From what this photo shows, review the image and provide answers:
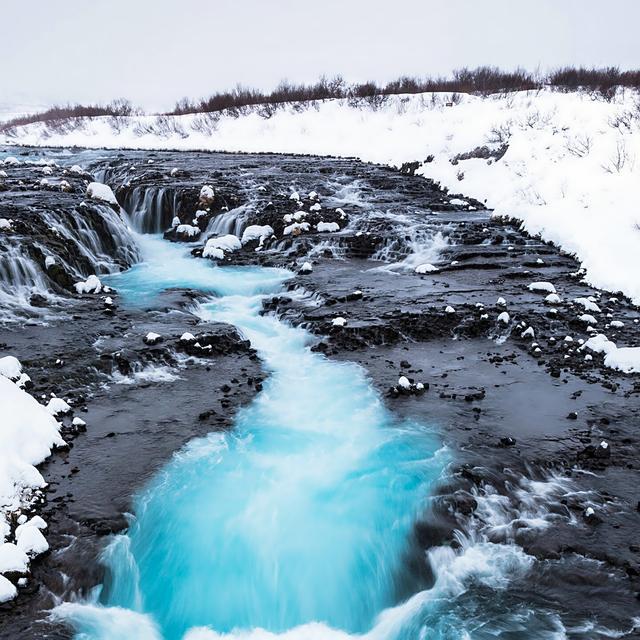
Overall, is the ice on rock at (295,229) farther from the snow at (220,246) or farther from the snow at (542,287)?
the snow at (542,287)

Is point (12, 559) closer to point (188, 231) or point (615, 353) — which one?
point (615, 353)

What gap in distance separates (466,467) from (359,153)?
27.6 m

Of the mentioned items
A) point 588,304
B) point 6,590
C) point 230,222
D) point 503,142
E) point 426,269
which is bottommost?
point 6,590

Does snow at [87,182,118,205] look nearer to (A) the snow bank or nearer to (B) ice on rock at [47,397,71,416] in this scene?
(B) ice on rock at [47,397,71,416]

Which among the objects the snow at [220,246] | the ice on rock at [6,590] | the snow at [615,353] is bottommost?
the ice on rock at [6,590]

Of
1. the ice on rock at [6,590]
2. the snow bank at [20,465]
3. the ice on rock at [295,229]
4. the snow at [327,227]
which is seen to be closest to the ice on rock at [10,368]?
the snow bank at [20,465]

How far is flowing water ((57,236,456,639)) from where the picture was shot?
497 centimetres

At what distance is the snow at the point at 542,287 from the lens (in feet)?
37.0

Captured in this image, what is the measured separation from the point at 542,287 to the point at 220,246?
8.25m

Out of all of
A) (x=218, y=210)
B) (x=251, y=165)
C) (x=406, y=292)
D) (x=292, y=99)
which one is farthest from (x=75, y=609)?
(x=292, y=99)

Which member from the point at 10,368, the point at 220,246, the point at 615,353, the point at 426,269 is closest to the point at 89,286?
the point at 220,246

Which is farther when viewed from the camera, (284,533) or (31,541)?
(284,533)

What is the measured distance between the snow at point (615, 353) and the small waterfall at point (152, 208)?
13.7m

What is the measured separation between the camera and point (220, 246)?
49.6 feet
